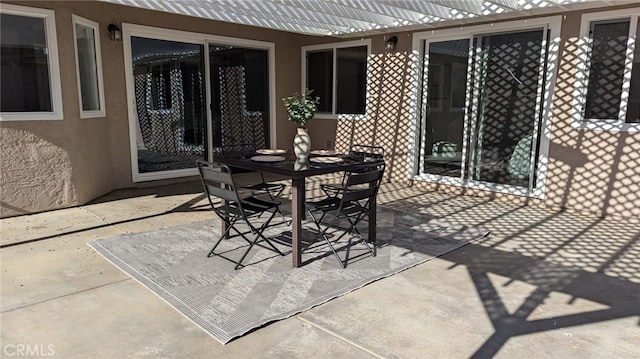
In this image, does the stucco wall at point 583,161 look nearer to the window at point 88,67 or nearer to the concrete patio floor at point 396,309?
the concrete patio floor at point 396,309

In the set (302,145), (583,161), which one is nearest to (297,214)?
(302,145)

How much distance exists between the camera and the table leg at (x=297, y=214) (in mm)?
3285

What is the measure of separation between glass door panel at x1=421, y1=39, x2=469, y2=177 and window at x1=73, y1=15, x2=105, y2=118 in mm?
4678

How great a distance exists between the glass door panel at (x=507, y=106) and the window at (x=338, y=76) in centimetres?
213

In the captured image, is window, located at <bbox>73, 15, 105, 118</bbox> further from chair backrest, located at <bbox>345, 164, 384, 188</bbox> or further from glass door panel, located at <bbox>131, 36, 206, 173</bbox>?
chair backrest, located at <bbox>345, 164, 384, 188</bbox>

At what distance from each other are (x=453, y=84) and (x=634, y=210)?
2.77 metres

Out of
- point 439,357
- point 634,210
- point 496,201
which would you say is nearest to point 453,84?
point 496,201

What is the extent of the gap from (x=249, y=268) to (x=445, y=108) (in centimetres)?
433

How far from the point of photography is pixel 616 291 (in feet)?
10.3

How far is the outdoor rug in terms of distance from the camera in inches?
108

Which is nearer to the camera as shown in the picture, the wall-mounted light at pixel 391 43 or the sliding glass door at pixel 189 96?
the sliding glass door at pixel 189 96

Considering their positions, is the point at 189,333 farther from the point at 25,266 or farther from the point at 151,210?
the point at 151,210

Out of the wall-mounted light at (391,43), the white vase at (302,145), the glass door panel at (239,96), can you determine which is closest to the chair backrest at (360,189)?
the white vase at (302,145)

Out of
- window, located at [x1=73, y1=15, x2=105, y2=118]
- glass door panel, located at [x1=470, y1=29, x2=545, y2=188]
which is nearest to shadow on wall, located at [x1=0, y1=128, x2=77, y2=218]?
window, located at [x1=73, y1=15, x2=105, y2=118]
